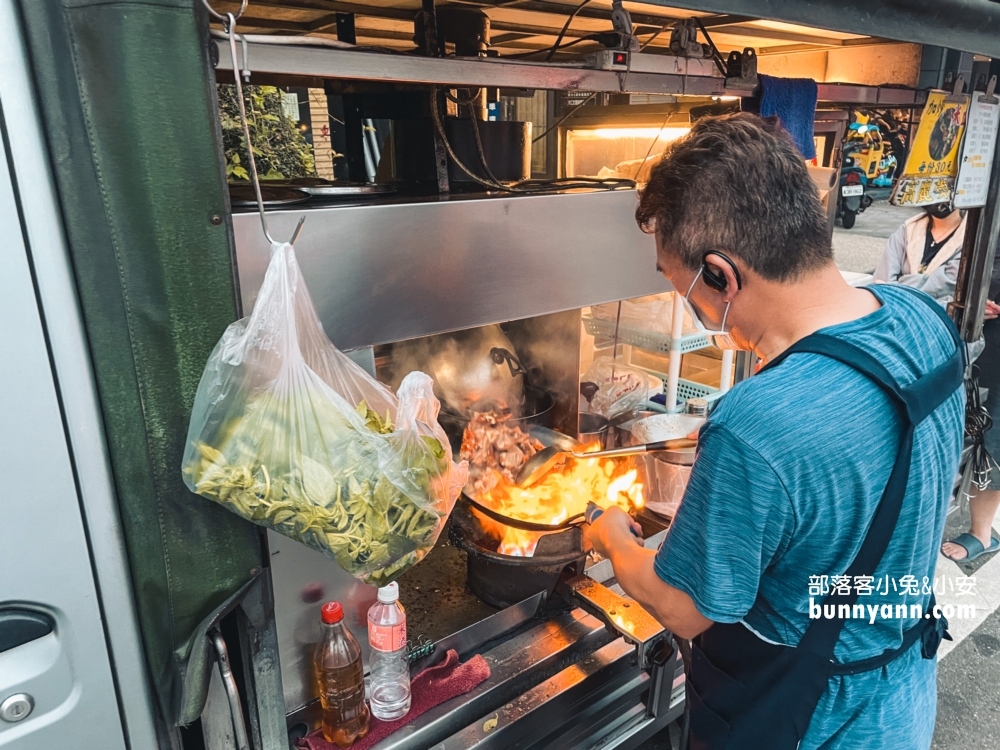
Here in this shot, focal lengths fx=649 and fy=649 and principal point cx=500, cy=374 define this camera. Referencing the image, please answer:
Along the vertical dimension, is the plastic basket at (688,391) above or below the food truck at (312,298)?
below

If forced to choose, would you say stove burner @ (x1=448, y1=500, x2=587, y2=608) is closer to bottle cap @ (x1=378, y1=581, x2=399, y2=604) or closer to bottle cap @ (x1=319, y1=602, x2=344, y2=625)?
bottle cap @ (x1=378, y1=581, x2=399, y2=604)

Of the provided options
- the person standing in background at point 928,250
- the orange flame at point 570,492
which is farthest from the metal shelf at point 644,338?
the person standing in background at point 928,250

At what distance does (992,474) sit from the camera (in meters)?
4.36

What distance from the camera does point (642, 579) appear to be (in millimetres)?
1641

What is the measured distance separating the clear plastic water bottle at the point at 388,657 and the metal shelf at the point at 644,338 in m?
2.34

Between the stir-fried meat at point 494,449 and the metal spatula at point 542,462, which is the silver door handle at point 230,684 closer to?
the stir-fried meat at point 494,449

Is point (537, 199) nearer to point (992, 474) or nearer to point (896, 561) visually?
point (896, 561)

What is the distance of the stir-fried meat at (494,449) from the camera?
2834 millimetres

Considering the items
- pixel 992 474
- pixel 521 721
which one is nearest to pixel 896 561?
pixel 521 721

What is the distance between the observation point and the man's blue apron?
52.7 inches

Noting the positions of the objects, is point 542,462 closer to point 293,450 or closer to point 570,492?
point 570,492


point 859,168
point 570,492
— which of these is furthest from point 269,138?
point 859,168

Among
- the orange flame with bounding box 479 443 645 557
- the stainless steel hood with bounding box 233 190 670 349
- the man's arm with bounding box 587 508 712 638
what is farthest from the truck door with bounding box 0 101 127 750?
the orange flame with bounding box 479 443 645 557

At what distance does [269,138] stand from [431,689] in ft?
19.6
